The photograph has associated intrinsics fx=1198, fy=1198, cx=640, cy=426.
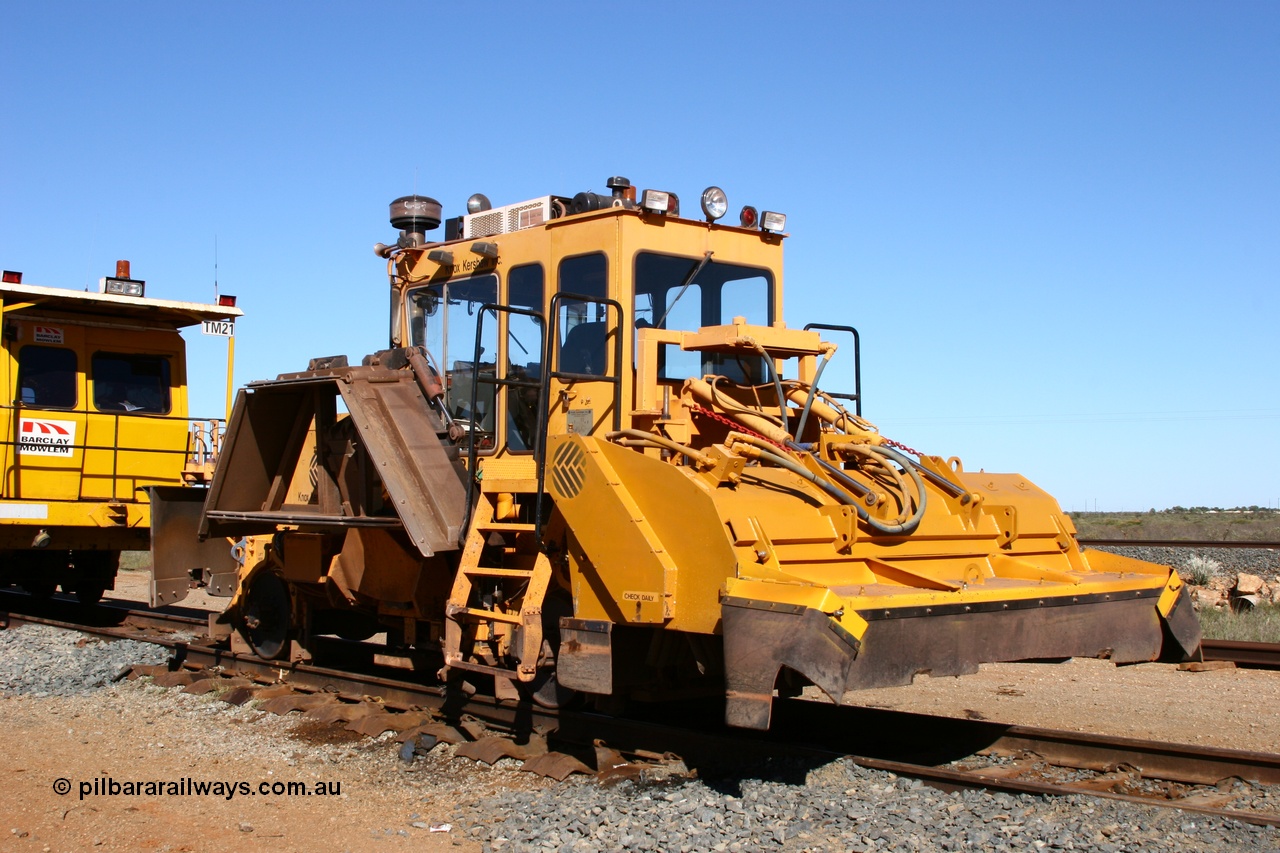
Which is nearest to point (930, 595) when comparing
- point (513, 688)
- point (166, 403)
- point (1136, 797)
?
point (1136, 797)

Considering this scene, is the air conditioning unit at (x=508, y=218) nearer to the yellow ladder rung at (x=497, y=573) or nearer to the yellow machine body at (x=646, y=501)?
the yellow machine body at (x=646, y=501)

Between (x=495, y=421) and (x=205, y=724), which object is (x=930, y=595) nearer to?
(x=495, y=421)

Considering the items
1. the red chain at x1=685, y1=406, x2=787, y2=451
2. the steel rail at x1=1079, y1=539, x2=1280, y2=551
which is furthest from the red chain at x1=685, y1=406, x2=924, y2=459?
the steel rail at x1=1079, y1=539, x2=1280, y2=551

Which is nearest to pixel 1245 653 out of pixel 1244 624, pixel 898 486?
pixel 1244 624

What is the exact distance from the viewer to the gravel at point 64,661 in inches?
389

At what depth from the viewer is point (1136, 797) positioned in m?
5.84

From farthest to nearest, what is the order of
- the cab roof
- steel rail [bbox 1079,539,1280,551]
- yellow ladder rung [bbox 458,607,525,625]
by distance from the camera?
steel rail [bbox 1079,539,1280,551], the cab roof, yellow ladder rung [bbox 458,607,525,625]

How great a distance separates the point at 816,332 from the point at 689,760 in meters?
2.90

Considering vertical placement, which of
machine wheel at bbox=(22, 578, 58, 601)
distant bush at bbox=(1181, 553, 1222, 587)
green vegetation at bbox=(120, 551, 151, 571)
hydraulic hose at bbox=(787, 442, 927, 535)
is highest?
hydraulic hose at bbox=(787, 442, 927, 535)

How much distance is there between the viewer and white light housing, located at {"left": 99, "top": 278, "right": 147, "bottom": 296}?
43.3 feet

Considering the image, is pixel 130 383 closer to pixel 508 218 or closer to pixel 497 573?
pixel 508 218

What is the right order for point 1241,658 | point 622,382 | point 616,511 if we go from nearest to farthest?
point 616,511
point 622,382
point 1241,658

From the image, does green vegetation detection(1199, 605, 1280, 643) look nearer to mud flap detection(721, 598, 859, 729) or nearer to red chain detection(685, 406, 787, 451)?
red chain detection(685, 406, 787, 451)

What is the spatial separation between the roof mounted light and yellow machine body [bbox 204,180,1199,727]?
7 cm
